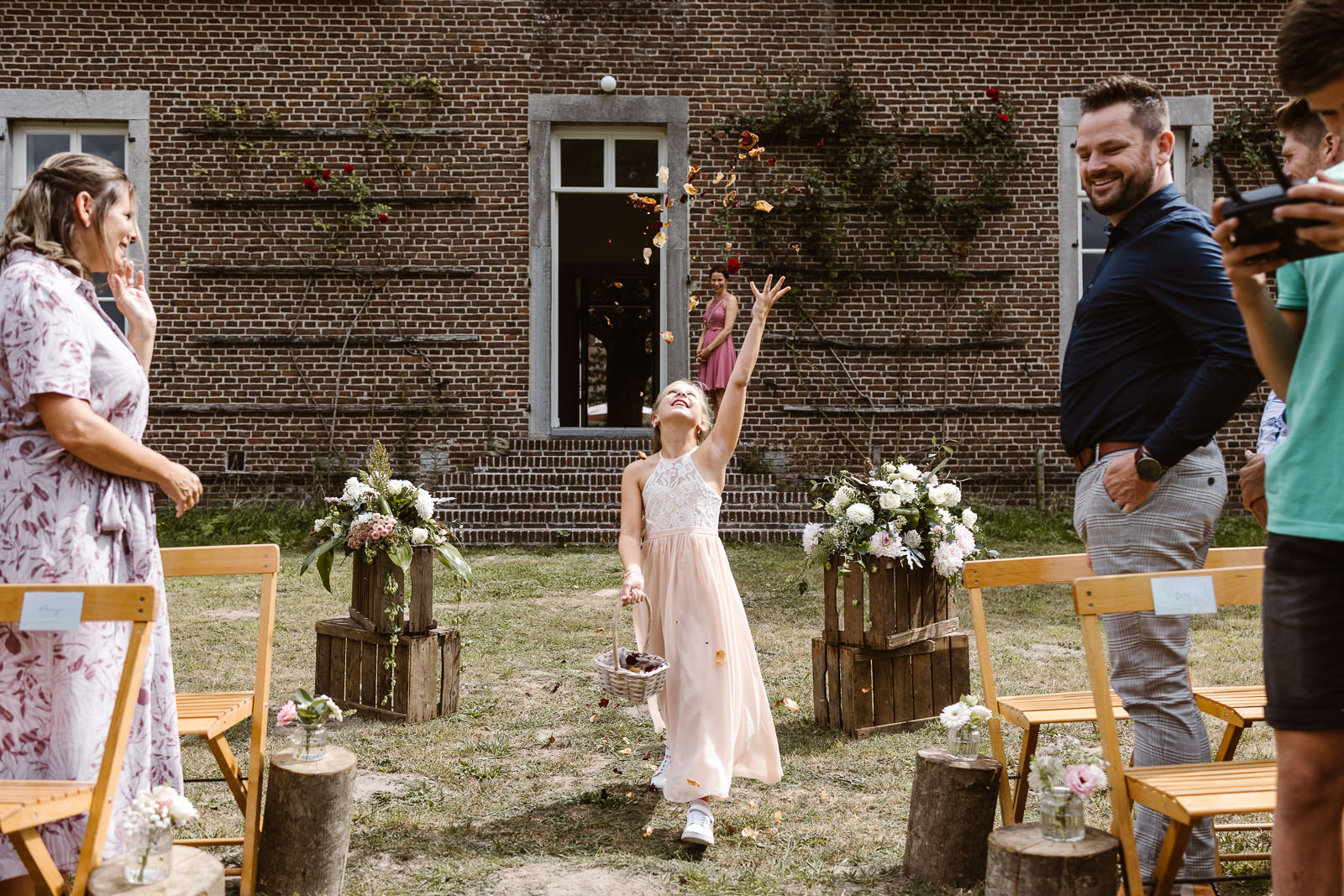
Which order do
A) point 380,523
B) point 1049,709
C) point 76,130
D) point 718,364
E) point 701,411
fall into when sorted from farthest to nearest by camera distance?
point 76,130, point 718,364, point 380,523, point 701,411, point 1049,709

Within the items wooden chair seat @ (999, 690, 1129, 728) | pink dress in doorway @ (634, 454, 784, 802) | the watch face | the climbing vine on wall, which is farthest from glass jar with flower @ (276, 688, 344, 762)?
the climbing vine on wall

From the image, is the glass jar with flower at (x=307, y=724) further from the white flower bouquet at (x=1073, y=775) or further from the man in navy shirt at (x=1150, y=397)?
the man in navy shirt at (x=1150, y=397)

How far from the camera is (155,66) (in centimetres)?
1051

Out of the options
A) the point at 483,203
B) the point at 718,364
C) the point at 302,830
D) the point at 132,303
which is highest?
the point at 483,203

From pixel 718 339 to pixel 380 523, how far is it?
5.97 metres

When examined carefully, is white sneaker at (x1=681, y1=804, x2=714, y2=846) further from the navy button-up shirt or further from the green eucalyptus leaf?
the green eucalyptus leaf

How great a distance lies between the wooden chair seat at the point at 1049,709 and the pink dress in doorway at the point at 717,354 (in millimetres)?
7141

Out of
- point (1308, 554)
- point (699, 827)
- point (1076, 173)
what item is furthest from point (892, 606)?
point (1076, 173)

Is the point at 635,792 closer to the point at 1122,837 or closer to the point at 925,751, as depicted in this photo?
the point at 925,751

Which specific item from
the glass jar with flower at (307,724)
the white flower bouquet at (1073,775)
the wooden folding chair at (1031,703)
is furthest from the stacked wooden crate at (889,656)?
the glass jar with flower at (307,724)

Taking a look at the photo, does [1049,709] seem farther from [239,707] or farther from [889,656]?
[239,707]

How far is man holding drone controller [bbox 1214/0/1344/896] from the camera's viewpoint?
1.79 m

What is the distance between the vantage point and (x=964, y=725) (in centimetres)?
298

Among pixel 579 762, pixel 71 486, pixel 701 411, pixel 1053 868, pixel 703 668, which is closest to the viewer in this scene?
pixel 1053 868
